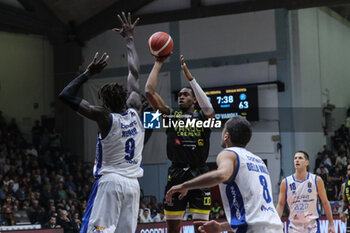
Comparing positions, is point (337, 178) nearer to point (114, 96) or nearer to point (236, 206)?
point (114, 96)

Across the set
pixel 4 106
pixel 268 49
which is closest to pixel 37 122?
pixel 4 106

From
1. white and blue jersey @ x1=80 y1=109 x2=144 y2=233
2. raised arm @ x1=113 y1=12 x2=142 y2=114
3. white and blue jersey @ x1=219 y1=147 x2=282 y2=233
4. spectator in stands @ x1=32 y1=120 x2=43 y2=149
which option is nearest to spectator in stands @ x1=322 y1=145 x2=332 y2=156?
spectator in stands @ x1=32 y1=120 x2=43 y2=149

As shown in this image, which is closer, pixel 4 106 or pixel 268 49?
pixel 268 49

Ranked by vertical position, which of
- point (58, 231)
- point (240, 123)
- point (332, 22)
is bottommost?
point (58, 231)

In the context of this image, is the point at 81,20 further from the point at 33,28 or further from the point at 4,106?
the point at 4,106

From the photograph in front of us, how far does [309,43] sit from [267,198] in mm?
20937

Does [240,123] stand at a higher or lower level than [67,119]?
lower

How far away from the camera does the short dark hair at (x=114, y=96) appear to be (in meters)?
6.29

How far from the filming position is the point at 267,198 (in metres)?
5.35

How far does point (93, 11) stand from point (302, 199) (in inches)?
739

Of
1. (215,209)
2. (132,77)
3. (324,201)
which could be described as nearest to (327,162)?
(215,209)

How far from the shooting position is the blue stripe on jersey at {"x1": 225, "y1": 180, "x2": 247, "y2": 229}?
5.26 m

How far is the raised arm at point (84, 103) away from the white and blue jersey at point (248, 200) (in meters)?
1.45

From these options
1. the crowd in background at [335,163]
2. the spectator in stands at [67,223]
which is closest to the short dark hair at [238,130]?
the spectator in stands at [67,223]
